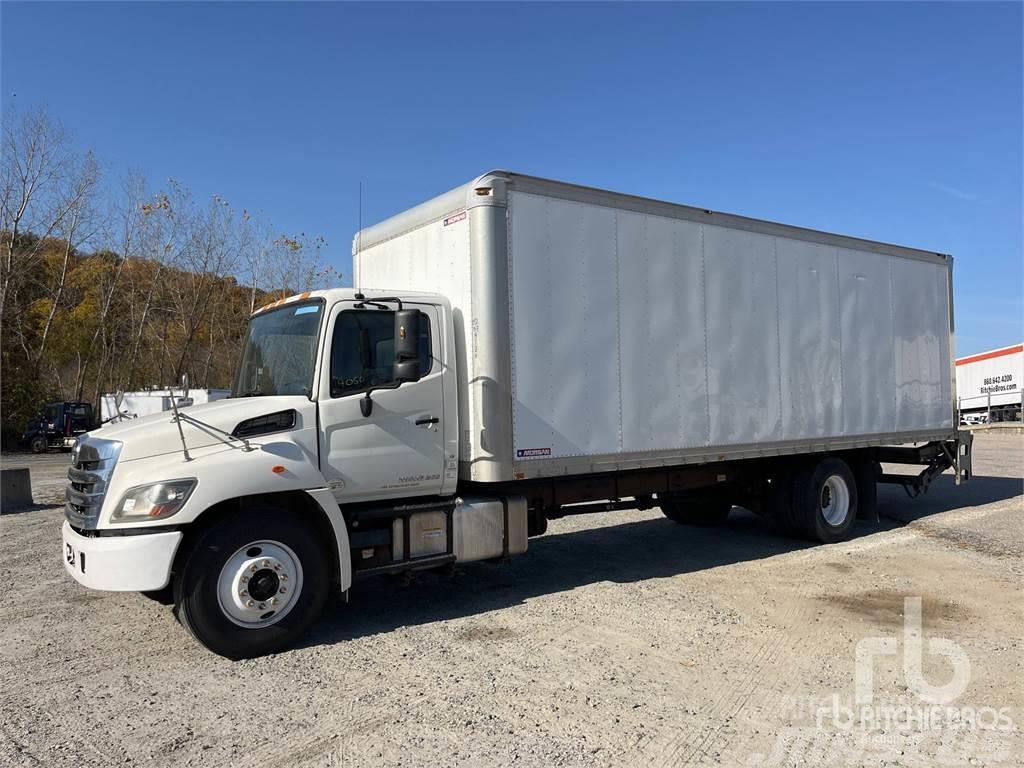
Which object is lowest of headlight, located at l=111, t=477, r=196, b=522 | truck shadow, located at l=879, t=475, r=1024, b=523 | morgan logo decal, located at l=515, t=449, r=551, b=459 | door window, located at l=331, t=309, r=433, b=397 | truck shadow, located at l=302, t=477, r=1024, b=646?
truck shadow, located at l=302, t=477, r=1024, b=646

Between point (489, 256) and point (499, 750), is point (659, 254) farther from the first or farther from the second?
point (499, 750)

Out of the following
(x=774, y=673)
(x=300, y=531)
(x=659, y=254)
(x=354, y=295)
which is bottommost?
(x=774, y=673)

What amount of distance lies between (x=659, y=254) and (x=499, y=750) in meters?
5.13

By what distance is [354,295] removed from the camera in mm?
5977

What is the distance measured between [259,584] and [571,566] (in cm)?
384

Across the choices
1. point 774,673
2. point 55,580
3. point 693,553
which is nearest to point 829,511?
point 693,553

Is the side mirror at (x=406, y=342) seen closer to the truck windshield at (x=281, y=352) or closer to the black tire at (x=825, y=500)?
the truck windshield at (x=281, y=352)

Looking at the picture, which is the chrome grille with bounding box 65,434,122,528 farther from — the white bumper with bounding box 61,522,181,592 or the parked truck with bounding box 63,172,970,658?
the white bumper with bounding box 61,522,181,592

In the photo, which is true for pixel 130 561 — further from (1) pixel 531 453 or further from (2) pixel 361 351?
(1) pixel 531 453

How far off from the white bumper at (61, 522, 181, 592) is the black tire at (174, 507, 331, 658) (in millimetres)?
182

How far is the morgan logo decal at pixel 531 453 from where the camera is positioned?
6426mm

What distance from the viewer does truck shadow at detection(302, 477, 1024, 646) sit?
21.0ft

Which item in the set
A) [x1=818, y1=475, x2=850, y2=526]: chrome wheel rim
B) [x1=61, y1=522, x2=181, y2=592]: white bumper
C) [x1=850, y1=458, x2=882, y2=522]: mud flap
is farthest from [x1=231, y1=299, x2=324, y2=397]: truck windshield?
[x1=850, y1=458, x2=882, y2=522]: mud flap

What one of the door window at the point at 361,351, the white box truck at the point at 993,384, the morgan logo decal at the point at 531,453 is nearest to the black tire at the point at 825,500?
the morgan logo decal at the point at 531,453
